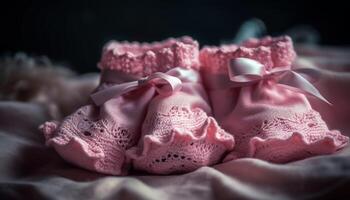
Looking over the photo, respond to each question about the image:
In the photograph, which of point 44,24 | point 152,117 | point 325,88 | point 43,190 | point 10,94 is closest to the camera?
point 43,190

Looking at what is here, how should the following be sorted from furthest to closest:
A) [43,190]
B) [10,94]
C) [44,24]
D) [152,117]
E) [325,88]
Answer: [44,24], [10,94], [325,88], [152,117], [43,190]

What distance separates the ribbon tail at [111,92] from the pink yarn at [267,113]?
169mm

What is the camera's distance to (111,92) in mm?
833

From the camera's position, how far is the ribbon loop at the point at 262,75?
819 mm

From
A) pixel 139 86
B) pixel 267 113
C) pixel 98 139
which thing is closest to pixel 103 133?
pixel 98 139

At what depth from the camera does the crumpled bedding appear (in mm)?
635

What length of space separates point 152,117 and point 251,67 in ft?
0.66

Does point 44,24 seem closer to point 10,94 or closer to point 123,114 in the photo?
point 10,94

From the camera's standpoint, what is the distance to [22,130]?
3.24 feet

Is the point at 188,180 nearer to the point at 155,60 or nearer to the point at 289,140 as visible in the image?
the point at 289,140

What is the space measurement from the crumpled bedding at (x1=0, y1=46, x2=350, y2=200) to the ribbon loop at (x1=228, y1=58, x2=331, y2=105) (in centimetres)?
9

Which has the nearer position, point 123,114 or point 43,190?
point 43,190

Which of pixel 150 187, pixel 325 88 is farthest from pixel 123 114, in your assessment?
pixel 325 88

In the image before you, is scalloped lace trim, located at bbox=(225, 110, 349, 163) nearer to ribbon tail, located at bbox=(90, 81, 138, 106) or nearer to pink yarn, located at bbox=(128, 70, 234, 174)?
pink yarn, located at bbox=(128, 70, 234, 174)
